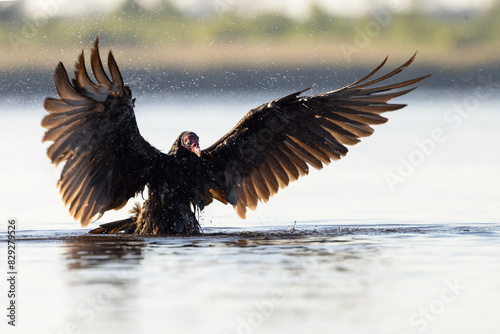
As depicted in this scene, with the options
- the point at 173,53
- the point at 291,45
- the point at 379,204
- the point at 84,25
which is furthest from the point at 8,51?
the point at 379,204

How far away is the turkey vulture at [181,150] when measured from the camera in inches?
330

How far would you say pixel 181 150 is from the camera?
9.05m

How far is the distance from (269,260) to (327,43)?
520 inches

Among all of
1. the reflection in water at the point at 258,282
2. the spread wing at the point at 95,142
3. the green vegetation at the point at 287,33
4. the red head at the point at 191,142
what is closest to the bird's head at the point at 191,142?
the red head at the point at 191,142

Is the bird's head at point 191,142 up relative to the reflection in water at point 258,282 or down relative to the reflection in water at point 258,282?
up

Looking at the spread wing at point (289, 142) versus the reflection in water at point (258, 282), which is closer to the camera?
the reflection in water at point (258, 282)

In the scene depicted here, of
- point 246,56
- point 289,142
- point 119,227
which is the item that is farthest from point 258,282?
point 246,56

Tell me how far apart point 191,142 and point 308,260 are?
1876 mm

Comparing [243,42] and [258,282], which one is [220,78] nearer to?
[243,42]

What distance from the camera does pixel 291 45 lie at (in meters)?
20.3

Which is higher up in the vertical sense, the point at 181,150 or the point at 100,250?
the point at 181,150

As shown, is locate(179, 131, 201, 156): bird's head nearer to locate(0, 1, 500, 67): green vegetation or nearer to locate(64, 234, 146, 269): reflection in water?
locate(64, 234, 146, 269): reflection in water

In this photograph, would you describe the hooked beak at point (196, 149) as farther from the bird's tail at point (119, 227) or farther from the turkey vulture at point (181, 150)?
the bird's tail at point (119, 227)

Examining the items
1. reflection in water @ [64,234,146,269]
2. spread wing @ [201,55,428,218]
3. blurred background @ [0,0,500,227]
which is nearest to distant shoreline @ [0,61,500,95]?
blurred background @ [0,0,500,227]
